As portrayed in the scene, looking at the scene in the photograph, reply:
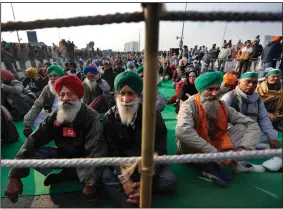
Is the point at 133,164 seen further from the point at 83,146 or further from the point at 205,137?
the point at 205,137

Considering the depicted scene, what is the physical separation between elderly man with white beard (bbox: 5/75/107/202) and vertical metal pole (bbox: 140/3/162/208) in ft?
3.49

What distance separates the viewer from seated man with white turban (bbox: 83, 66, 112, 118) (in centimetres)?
397

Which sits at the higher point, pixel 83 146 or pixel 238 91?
pixel 238 91

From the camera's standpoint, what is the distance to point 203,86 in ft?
7.91

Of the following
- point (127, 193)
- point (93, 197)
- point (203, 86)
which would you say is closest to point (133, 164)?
point (127, 193)

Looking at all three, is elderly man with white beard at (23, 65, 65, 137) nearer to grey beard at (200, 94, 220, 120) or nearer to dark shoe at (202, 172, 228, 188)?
grey beard at (200, 94, 220, 120)

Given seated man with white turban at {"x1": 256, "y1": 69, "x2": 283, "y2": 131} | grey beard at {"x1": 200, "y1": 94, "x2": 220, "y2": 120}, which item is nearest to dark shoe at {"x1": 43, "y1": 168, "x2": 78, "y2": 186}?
grey beard at {"x1": 200, "y1": 94, "x2": 220, "y2": 120}

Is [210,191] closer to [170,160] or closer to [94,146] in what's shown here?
[94,146]

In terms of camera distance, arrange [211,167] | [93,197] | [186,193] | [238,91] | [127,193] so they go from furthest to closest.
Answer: [238,91] < [211,167] < [186,193] < [93,197] < [127,193]

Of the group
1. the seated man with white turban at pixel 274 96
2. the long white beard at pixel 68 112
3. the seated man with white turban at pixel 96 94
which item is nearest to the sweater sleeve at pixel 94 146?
the long white beard at pixel 68 112

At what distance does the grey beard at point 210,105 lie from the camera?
2316mm

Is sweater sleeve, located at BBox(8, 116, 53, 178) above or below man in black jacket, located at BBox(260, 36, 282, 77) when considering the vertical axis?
below

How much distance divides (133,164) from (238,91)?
2495 millimetres

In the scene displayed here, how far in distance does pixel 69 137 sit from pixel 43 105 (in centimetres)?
140
